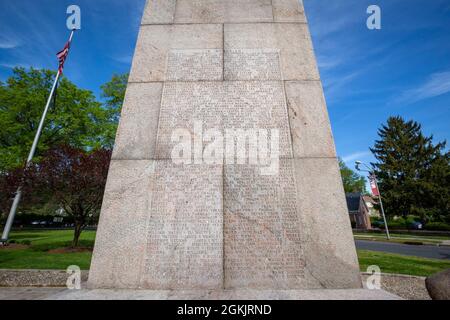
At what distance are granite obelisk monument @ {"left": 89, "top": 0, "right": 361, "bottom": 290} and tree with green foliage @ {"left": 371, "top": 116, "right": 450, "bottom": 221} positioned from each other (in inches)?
1741

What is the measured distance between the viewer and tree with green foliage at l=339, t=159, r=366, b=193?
63791 millimetres

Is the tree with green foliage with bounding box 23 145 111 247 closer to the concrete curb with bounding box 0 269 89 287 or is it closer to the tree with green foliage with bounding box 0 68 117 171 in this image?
the concrete curb with bounding box 0 269 89 287

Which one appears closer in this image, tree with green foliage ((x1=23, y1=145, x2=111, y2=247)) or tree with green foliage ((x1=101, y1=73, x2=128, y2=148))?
tree with green foliage ((x1=23, y1=145, x2=111, y2=247))

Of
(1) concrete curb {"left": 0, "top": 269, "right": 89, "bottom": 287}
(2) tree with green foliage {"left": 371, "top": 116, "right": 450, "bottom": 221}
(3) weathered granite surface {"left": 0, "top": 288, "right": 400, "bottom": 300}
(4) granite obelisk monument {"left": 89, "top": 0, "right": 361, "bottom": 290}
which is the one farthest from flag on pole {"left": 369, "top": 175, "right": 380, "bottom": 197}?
(1) concrete curb {"left": 0, "top": 269, "right": 89, "bottom": 287}

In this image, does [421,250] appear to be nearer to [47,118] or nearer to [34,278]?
[34,278]

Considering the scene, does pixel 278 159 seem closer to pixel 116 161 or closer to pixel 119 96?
pixel 116 161

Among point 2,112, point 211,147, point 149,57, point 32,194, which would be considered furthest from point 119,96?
point 211,147

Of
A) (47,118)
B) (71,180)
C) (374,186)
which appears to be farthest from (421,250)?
(47,118)

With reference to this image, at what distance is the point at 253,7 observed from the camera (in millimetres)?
6125

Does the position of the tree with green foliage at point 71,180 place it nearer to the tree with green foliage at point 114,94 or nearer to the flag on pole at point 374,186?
the tree with green foliage at point 114,94

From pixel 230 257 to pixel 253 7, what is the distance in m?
6.35

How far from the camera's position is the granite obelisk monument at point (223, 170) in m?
3.76

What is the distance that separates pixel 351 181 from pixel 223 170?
7160 centimetres

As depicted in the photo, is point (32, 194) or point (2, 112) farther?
point (2, 112)
